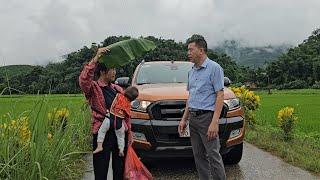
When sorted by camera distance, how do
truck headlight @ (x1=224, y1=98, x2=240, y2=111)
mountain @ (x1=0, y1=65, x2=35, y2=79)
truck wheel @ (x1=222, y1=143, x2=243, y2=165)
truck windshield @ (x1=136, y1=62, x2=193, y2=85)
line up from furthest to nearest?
truck windshield @ (x1=136, y1=62, x2=193, y2=85) → truck wheel @ (x1=222, y1=143, x2=243, y2=165) → truck headlight @ (x1=224, y1=98, x2=240, y2=111) → mountain @ (x1=0, y1=65, x2=35, y2=79)

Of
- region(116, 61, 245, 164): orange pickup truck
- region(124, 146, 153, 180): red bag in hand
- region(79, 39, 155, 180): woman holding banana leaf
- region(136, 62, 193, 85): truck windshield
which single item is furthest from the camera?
region(136, 62, 193, 85): truck windshield

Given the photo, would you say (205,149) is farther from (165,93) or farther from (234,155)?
(234,155)

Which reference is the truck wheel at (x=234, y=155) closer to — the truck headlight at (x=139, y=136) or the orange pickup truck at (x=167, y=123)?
the orange pickup truck at (x=167, y=123)

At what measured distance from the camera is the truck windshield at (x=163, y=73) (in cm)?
780

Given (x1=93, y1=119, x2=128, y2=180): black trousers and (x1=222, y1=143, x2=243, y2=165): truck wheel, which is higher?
(x1=93, y1=119, x2=128, y2=180): black trousers

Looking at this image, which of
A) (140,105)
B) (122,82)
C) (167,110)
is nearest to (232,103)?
(167,110)

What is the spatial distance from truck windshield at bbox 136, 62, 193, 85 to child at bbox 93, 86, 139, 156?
316 cm

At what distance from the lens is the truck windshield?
7.80m

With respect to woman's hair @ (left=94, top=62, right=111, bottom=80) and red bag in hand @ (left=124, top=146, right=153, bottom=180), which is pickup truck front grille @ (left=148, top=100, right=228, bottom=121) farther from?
woman's hair @ (left=94, top=62, right=111, bottom=80)

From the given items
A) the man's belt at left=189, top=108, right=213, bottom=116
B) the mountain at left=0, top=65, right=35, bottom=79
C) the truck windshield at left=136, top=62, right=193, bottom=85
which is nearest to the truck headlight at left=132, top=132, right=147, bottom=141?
the man's belt at left=189, top=108, right=213, bottom=116

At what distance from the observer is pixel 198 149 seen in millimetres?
5301

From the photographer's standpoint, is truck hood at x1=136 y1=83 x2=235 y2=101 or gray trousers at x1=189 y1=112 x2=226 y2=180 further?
truck hood at x1=136 y1=83 x2=235 y2=101

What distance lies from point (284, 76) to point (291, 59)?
9.63ft

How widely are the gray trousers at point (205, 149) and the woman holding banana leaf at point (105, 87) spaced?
0.89m
